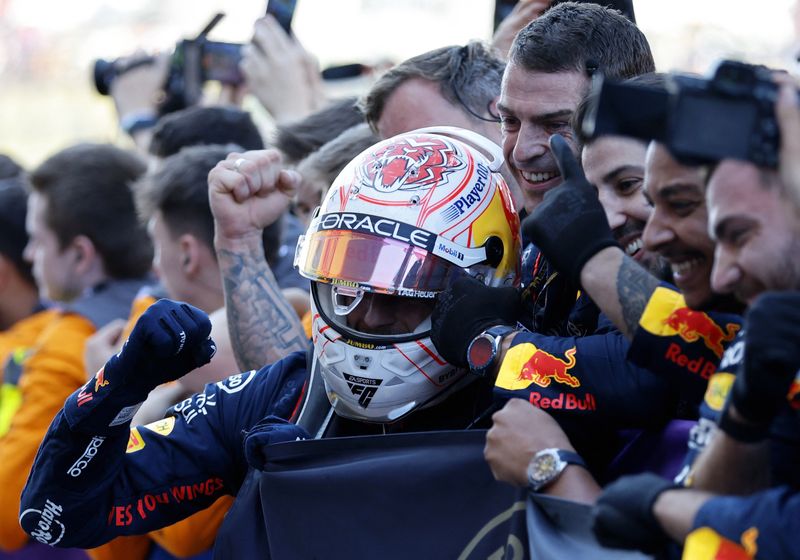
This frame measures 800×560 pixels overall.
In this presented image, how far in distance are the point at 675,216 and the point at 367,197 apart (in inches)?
38.4

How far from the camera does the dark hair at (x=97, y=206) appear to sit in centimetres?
558

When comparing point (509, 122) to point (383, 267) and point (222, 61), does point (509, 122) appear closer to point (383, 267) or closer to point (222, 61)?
point (383, 267)

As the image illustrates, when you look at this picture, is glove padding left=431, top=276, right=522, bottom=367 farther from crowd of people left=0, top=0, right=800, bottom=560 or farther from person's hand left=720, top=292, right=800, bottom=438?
person's hand left=720, top=292, right=800, bottom=438

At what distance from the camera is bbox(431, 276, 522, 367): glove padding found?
116 inches

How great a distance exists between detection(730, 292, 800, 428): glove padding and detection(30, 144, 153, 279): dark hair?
402 centimetres

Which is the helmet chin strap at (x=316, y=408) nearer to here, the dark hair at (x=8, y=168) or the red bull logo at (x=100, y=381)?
the red bull logo at (x=100, y=381)

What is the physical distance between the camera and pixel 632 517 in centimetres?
211

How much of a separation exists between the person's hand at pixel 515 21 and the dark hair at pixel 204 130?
1205mm

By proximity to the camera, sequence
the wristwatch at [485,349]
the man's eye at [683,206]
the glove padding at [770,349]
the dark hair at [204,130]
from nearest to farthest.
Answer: the glove padding at [770,349] → the man's eye at [683,206] → the wristwatch at [485,349] → the dark hair at [204,130]

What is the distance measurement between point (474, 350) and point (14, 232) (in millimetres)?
3998

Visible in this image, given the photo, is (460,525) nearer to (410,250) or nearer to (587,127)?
(410,250)

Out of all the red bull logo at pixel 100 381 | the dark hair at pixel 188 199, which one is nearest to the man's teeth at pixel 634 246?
the red bull logo at pixel 100 381

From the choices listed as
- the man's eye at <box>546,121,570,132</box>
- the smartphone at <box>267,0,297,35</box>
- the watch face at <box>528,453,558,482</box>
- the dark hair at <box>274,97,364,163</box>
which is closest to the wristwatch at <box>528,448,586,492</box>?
the watch face at <box>528,453,558,482</box>

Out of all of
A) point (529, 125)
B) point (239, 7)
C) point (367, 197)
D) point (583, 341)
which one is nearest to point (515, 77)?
point (529, 125)
